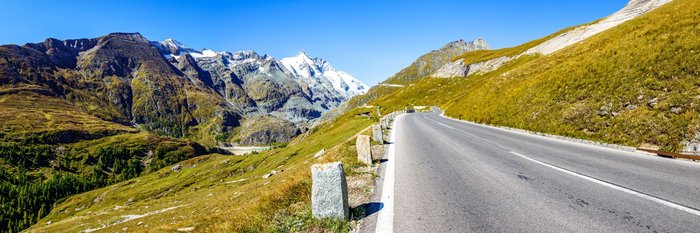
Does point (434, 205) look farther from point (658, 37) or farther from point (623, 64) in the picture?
point (658, 37)

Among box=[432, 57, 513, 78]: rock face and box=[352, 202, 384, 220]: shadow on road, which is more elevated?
box=[432, 57, 513, 78]: rock face

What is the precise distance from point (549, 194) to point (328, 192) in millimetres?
5858

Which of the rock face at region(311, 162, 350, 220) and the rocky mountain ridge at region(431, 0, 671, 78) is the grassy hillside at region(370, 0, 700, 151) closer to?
the rock face at region(311, 162, 350, 220)

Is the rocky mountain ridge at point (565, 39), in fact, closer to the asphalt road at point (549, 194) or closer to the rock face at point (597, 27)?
the rock face at point (597, 27)

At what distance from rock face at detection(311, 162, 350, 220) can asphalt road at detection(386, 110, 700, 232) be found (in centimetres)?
125

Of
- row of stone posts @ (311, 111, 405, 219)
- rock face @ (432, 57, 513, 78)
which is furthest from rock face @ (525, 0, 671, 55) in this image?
row of stone posts @ (311, 111, 405, 219)

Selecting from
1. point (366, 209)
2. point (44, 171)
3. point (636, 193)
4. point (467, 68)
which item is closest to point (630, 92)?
point (636, 193)

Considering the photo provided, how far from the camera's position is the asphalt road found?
6086 mm

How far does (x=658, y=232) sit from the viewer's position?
538 centimetres

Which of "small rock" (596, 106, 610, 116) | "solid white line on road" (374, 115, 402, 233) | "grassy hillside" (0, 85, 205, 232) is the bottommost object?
"grassy hillside" (0, 85, 205, 232)

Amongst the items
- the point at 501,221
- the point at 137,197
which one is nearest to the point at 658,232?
the point at 501,221

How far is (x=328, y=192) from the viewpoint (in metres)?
6.58

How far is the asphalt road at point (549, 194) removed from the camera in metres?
6.09

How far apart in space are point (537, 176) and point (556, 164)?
8.73 feet
